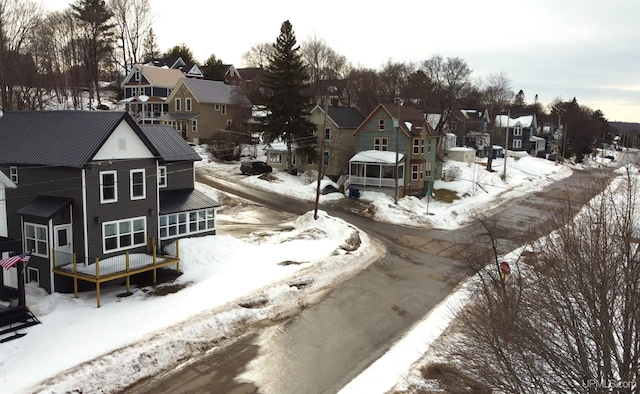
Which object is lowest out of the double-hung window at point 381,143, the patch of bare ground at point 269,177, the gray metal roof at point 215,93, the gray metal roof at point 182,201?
the patch of bare ground at point 269,177

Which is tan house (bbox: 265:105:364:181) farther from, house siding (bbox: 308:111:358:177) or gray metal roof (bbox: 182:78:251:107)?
gray metal roof (bbox: 182:78:251:107)

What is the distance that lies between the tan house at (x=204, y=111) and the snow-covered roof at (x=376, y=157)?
23.0 meters

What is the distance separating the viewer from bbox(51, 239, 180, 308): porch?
23.9 meters

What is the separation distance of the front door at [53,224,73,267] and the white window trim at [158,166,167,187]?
706 centimetres

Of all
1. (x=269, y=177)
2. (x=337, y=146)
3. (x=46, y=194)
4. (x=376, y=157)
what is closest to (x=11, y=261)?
(x=46, y=194)

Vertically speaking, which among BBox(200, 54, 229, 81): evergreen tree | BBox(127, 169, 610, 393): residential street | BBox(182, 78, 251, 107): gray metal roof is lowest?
BBox(127, 169, 610, 393): residential street

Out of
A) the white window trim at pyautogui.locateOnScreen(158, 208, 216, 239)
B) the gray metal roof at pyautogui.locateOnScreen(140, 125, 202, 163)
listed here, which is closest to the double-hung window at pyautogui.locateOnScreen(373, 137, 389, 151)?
the gray metal roof at pyautogui.locateOnScreen(140, 125, 202, 163)

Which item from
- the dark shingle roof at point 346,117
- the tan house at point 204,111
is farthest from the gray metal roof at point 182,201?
the tan house at point 204,111

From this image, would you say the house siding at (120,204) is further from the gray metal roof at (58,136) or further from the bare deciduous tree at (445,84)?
the bare deciduous tree at (445,84)

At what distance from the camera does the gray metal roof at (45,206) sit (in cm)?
2439

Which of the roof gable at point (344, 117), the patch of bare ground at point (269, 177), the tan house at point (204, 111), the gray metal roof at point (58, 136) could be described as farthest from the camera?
the tan house at point (204, 111)

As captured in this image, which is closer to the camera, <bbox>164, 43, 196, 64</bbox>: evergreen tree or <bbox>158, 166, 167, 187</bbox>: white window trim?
<bbox>158, 166, 167, 187</bbox>: white window trim

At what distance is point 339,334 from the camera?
21.9m

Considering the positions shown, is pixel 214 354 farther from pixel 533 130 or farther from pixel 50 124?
pixel 533 130
